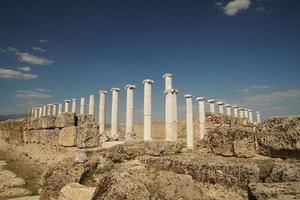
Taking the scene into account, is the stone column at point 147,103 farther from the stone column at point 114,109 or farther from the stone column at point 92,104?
A: the stone column at point 92,104

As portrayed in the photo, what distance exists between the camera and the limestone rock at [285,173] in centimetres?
318

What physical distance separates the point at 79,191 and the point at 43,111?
103 ft

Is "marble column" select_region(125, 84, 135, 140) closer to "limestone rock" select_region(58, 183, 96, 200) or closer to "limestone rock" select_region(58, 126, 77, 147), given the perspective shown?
"limestone rock" select_region(58, 126, 77, 147)

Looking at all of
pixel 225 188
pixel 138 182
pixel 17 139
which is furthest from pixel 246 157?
pixel 17 139

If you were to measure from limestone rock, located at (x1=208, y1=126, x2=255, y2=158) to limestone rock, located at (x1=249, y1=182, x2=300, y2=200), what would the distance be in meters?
1.58

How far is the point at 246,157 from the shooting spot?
172 inches

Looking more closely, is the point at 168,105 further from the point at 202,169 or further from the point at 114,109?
the point at 202,169

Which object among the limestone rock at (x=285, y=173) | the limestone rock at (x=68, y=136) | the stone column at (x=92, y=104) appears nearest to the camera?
the limestone rock at (x=285, y=173)

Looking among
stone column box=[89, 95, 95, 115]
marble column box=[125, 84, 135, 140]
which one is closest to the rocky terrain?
marble column box=[125, 84, 135, 140]

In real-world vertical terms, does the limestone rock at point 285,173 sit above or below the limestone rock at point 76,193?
above

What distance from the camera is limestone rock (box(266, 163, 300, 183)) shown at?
3.18m

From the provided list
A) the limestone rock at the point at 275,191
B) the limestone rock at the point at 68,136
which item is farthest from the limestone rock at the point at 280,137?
the limestone rock at the point at 68,136

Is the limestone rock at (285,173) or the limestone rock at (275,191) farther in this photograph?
the limestone rock at (285,173)

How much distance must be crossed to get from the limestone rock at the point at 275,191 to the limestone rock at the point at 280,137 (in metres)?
1.10
